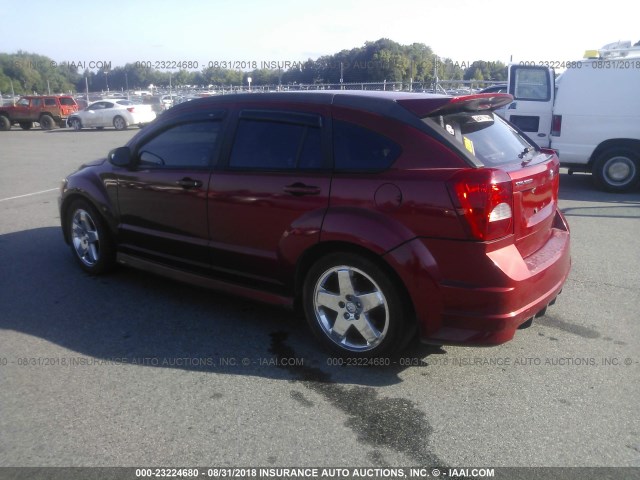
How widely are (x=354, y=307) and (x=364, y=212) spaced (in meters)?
0.63

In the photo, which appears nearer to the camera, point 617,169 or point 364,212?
point 364,212

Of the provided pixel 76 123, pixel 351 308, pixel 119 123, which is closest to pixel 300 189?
pixel 351 308

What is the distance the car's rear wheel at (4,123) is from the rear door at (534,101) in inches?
1125

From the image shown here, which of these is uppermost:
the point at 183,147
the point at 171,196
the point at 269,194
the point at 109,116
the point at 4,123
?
the point at 109,116

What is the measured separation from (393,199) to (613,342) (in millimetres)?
2026

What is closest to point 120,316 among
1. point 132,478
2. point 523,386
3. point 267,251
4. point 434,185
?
point 267,251

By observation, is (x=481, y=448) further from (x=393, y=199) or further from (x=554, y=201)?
(x=554, y=201)

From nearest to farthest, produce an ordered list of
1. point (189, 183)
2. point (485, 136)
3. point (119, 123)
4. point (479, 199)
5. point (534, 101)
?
point (479, 199)
point (485, 136)
point (189, 183)
point (534, 101)
point (119, 123)

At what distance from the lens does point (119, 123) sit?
29.5 metres

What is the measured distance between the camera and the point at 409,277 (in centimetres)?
338

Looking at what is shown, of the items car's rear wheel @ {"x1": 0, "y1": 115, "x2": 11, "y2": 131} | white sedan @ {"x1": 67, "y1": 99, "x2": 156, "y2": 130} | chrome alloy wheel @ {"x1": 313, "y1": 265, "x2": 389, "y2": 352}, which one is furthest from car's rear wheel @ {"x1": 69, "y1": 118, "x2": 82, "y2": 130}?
chrome alloy wheel @ {"x1": 313, "y1": 265, "x2": 389, "y2": 352}

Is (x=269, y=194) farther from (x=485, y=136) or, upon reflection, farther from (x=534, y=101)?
A: (x=534, y=101)

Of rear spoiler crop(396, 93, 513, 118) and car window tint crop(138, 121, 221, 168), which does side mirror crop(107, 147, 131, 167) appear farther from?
rear spoiler crop(396, 93, 513, 118)

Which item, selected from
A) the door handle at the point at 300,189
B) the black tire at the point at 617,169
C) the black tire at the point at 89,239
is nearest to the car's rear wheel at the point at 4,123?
the black tire at the point at 89,239
